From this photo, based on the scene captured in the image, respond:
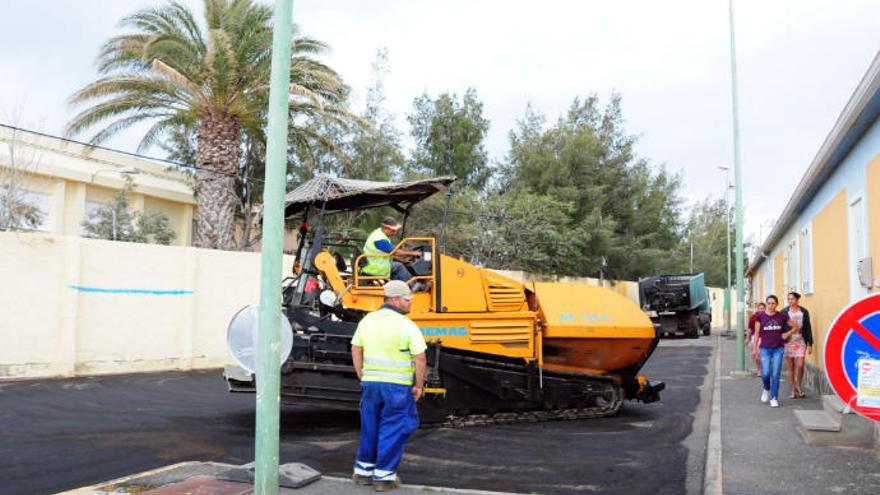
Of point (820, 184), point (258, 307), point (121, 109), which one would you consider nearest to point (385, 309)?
point (258, 307)

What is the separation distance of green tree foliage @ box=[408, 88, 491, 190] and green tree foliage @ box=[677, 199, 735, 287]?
2093 centimetres

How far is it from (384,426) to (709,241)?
73729mm

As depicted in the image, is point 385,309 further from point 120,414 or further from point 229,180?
point 229,180

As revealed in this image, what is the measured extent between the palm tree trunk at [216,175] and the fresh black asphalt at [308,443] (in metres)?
7.20

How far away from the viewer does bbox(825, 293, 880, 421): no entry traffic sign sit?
3.72m

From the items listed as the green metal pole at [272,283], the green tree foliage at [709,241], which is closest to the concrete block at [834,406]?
the green metal pole at [272,283]

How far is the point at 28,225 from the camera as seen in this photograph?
2156 cm

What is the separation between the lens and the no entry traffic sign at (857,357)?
3.72 m

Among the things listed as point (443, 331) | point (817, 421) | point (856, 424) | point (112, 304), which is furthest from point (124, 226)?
point (856, 424)

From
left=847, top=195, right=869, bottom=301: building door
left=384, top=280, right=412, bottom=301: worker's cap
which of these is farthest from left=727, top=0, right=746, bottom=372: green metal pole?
left=384, top=280, right=412, bottom=301: worker's cap

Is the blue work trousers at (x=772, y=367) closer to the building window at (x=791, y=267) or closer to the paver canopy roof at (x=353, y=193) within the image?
the paver canopy roof at (x=353, y=193)

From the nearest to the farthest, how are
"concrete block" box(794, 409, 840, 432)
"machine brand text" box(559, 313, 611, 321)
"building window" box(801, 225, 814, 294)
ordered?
1. "concrete block" box(794, 409, 840, 432)
2. "machine brand text" box(559, 313, 611, 321)
3. "building window" box(801, 225, 814, 294)

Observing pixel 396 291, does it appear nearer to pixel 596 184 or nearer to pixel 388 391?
pixel 388 391

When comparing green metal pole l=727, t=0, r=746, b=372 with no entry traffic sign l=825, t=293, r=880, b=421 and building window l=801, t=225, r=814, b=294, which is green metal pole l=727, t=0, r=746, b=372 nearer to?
building window l=801, t=225, r=814, b=294
